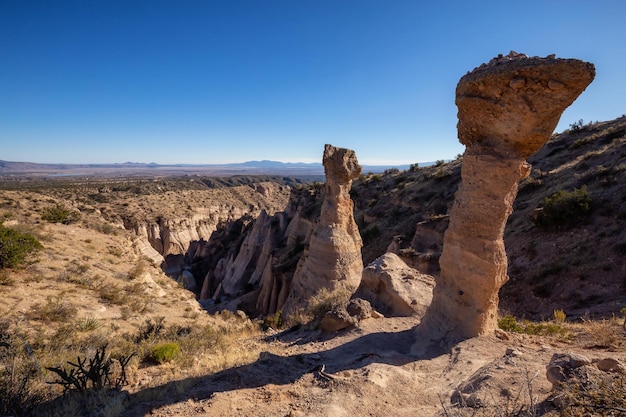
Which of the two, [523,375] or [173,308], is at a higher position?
[523,375]

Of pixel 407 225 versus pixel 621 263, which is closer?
pixel 621 263

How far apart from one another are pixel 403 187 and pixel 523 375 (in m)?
25.6

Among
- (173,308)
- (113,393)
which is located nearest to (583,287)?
(113,393)

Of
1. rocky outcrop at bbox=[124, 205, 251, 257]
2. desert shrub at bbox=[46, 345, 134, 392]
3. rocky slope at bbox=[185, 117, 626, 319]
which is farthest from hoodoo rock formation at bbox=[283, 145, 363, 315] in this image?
rocky outcrop at bbox=[124, 205, 251, 257]

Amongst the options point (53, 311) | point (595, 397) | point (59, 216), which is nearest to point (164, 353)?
point (53, 311)

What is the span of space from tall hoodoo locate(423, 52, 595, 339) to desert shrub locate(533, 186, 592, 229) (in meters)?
9.44

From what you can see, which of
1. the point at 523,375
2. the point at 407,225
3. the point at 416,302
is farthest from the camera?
the point at 407,225

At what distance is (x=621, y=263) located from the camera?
9727 mm

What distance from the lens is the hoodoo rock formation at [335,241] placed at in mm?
11609

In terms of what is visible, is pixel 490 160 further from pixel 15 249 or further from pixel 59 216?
pixel 59 216

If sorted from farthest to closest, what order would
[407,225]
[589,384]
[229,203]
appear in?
[229,203], [407,225], [589,384]

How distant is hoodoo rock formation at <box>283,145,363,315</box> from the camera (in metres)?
11.6

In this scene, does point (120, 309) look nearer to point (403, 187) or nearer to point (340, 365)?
point (340, 365)

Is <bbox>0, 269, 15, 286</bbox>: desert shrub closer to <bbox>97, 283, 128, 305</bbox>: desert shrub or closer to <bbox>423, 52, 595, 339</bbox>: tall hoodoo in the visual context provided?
<bbox>97, 283, 128, 305</bbox>: desert shrub
